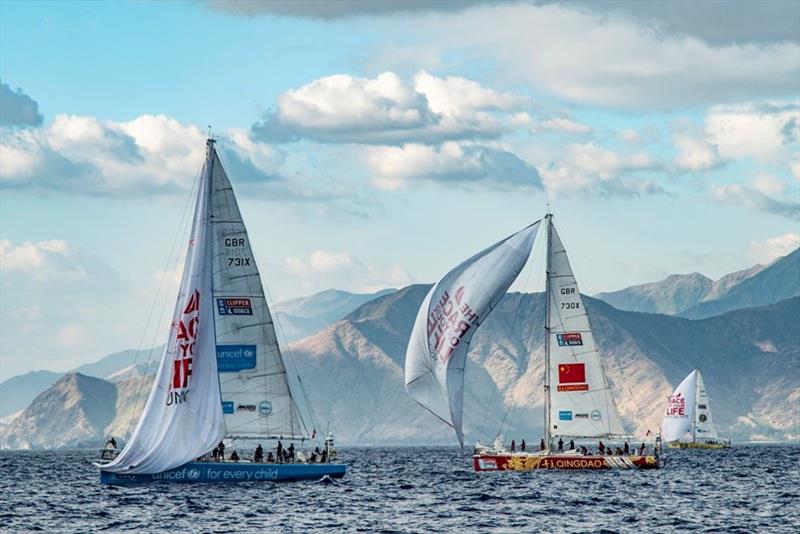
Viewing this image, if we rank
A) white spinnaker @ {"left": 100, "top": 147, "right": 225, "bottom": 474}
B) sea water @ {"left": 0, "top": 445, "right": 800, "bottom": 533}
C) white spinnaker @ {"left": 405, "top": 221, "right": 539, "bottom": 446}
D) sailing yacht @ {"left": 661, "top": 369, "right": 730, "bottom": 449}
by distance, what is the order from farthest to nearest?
sailing yacht @ {"left": 661, "top": 369, "right": 730, "bottom": 449}
white spinnaker @ {"left": 405, "top": 221, "right": 539, "bottom": 446}
white spinnaker @ {"left": 100, "top": 147, "right": 225, "bottom": 474}
sea water @ {"left": 0, "top": 445, "right": 800, "bottom": 533}

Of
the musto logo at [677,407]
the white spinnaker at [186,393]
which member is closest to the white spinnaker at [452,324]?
the white spinnaker at [186,393]

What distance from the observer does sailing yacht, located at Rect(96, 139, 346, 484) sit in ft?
225

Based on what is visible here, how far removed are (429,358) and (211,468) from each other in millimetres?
12565

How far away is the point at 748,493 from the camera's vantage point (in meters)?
79.9

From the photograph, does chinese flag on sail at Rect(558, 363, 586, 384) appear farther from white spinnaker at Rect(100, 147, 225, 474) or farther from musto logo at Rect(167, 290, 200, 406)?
musto logo at Rect(167, 290, 200, 406)

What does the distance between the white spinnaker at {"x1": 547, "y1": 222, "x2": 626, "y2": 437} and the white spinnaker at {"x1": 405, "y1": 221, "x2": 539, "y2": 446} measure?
26.9 feet

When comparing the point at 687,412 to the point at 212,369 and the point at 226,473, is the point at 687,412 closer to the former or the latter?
the point at 226,473

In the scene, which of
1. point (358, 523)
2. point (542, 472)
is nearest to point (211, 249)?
point (358, 523)


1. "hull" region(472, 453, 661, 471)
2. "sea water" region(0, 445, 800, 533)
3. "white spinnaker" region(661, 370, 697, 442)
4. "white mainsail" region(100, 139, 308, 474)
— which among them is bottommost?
"sea water" region(0, 445, 800, 533)

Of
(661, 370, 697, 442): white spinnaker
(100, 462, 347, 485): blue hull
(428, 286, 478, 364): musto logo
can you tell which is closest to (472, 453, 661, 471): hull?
(428, 286, 478, 364): musto logo

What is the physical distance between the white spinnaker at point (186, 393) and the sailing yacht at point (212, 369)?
0.05 m

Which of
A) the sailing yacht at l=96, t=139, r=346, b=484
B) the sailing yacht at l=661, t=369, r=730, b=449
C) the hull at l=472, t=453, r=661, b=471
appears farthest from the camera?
the sailing yacht at l=661, t=369, r=730, b=449

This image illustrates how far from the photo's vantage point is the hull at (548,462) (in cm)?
8644

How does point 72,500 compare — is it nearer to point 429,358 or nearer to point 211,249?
point 211,249
